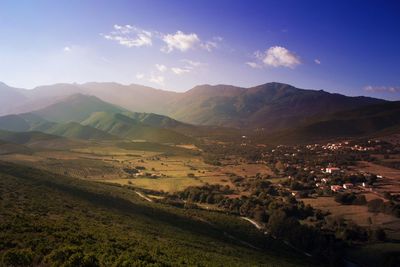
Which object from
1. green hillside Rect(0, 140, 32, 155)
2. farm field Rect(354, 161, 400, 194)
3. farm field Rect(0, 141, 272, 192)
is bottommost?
farm field Rect(0, 141, 272, 192)

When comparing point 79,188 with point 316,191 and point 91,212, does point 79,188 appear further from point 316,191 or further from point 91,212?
point 316,191

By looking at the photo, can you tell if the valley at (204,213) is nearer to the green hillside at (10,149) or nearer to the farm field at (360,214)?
the farm field at (360,214)

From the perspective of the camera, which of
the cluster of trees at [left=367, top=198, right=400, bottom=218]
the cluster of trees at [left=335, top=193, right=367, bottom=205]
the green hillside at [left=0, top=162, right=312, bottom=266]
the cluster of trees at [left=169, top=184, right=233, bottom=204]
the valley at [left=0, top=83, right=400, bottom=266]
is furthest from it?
the cluster of trees at [left=169, top=184, right=233, bottom=204]

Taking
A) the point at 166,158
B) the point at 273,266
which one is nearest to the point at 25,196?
the point at 273,266

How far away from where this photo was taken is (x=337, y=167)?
350 feet

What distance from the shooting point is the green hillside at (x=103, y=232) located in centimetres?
2009

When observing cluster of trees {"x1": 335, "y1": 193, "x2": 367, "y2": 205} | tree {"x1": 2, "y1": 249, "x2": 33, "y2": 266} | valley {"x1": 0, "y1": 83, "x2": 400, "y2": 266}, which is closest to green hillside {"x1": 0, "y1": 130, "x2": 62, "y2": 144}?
valley {"x1": 0, "y1": 83, "x2": 400, "y2": 266}

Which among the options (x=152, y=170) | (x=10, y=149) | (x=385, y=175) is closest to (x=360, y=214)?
(x=385, y=175)

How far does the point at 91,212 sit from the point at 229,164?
293 feet

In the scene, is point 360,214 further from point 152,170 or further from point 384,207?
point 152,170

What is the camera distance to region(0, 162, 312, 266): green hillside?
20.1 metres

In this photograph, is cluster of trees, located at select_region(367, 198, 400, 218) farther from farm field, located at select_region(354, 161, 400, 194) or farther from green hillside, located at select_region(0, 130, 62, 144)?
green hillside, located at select_region(0, 130, 62, 144)

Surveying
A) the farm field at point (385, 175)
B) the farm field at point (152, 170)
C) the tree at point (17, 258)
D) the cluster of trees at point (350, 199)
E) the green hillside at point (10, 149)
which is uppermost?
the tree at point (17, 258)

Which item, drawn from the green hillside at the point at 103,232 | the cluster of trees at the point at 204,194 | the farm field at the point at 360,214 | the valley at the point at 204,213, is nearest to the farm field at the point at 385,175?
the valley at the point at 204,213
